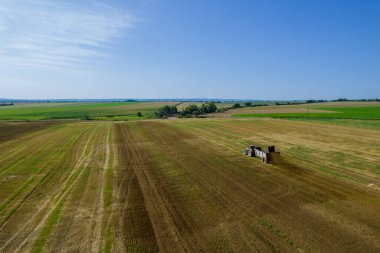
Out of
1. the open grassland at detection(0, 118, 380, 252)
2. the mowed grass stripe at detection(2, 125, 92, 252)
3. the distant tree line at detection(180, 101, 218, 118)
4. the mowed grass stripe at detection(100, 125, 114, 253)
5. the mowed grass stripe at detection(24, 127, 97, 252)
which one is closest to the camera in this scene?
the mowed grass stripe at detection(100, 125, 114, 253)

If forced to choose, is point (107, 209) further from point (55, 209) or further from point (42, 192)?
point (42, 192)

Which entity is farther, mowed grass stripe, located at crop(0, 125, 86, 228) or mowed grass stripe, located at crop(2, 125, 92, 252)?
mowed grass stripe, located at crop(0, 125, 86, 228)

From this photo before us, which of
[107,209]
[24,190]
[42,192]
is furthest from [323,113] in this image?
[24,190]

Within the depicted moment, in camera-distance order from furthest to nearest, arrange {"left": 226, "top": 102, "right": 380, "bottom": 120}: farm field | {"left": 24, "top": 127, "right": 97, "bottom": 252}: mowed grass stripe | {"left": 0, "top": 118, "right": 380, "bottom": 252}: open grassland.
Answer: {"left": 226, "top": 102, "right": 380, "bottom": 120}: farm field < {"left": 24, "top": 127, "right": 97, "bottom": 252}: mowed grass stripe < {"left": 0, "top": 118, "right": 380, "bottom": 252}: open grassland

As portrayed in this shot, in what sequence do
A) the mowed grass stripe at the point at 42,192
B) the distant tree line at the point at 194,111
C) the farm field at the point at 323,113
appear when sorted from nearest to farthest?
1. the mowed grass stripe at the point at 42,192
2. the farm field at the point at 323,113
3. the distant tree line at the point at 194,111

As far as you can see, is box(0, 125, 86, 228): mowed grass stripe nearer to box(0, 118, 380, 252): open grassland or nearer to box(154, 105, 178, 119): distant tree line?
box(0, 118, 380, 252): open grassland

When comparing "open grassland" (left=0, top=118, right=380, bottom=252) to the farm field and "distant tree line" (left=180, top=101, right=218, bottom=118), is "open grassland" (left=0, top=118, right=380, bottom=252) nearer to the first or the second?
the farm field

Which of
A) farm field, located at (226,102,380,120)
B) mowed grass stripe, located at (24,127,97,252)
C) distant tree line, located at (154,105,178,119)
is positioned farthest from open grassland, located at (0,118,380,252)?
distant tree line, located at (154,105,178,119)

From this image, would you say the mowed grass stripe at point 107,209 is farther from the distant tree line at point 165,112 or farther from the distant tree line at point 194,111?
the distant tree line at point 165,112

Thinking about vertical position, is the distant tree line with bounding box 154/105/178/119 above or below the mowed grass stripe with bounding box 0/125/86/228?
above

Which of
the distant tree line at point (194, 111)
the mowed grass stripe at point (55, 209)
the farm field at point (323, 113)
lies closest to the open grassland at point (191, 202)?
the mowed grass stripe at point (55, 209)
